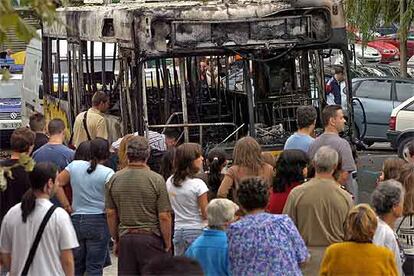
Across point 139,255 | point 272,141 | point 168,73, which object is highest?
point 168,73

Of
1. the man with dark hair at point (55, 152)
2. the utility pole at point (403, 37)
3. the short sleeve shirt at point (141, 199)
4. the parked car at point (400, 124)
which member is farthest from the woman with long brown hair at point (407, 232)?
the utility pole at point (403, 37)

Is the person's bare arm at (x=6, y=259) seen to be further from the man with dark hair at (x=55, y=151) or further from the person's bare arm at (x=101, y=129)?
the person's bare arm at (x=101, y=129)

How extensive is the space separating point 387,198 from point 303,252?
0.69 m

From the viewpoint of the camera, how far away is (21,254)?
301 inches

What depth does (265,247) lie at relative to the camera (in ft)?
24.0

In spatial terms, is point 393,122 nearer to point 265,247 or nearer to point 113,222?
point 113,222

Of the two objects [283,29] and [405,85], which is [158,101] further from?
[405,85]

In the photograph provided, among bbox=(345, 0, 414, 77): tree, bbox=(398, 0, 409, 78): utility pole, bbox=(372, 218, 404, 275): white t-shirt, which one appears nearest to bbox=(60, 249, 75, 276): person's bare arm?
bbox=(372, 218, 404, 275): white t-shirt

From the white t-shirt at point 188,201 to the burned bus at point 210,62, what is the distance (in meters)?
2.59

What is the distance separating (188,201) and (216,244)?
176 centimetres

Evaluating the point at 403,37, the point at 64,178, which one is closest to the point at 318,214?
the point at 64,178

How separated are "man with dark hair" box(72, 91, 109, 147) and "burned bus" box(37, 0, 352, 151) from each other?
27 centimetres

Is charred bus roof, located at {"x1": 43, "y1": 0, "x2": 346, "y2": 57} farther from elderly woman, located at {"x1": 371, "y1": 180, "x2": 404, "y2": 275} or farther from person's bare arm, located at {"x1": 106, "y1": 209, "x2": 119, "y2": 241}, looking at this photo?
elderly woman, located at {"x1": 371, "y1": 180, "x2": 404, "y2": 275}

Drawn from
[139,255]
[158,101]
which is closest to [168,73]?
[158,101]
